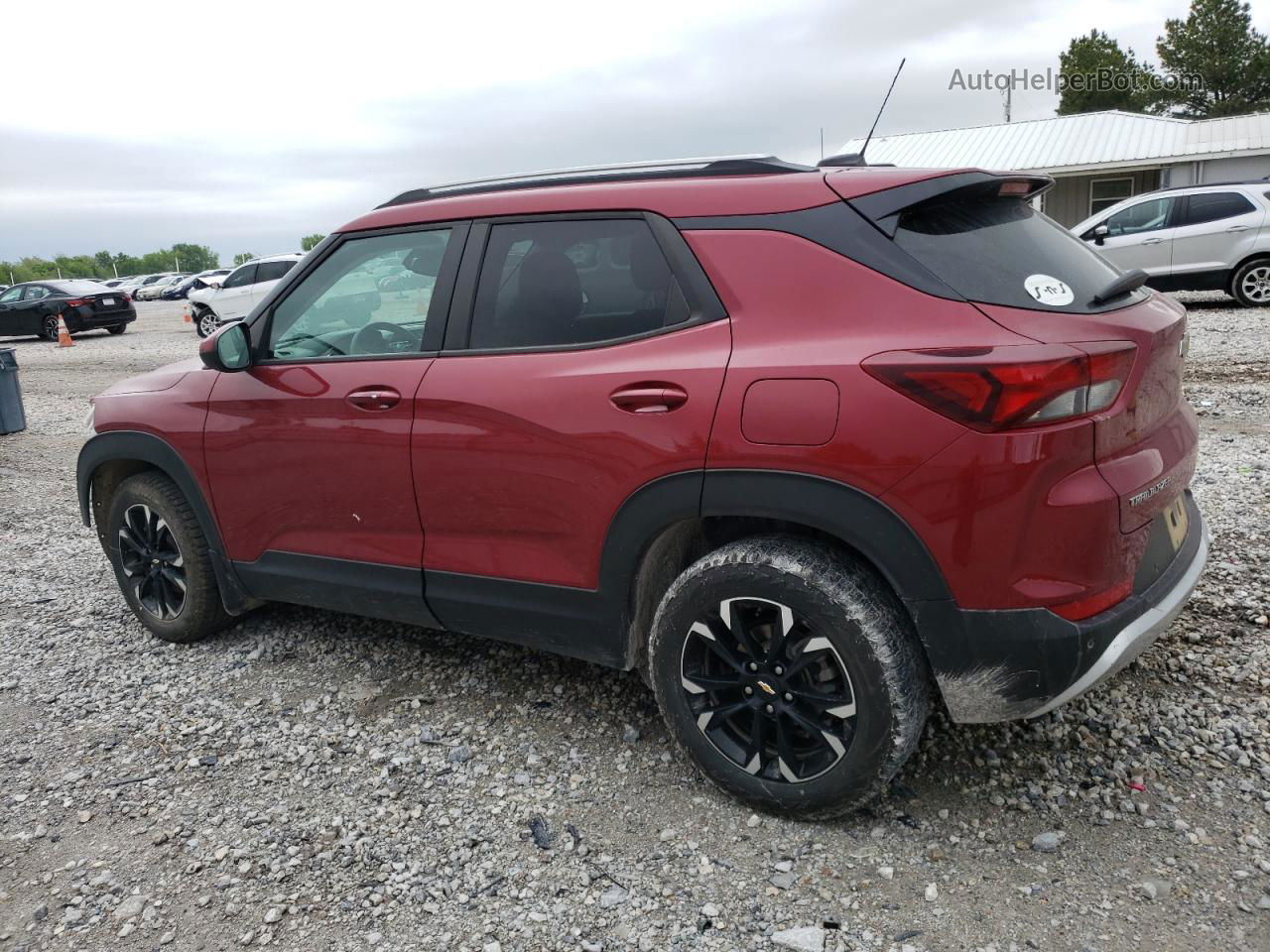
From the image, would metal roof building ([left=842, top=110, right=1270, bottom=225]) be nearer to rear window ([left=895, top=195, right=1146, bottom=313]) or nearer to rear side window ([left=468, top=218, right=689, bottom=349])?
rear window ([left=895, top=195, right=1146, bottom=313])

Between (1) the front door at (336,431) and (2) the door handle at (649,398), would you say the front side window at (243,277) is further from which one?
(2) the door handle at (649,398)

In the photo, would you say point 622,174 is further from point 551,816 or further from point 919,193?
point 551,816

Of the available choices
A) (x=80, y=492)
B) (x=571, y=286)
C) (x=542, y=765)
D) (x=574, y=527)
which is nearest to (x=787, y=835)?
(x=542, y=765)

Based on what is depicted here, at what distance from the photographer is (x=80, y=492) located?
4.63 m

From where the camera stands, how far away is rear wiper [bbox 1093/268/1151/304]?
8.85 ft

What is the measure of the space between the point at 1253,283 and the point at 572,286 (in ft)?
43.8

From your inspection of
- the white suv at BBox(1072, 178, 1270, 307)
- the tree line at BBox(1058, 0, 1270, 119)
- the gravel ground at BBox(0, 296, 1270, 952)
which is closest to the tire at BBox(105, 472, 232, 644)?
the gravel ground at BBox(0, 296, 1270, 952)

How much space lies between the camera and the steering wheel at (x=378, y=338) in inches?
138

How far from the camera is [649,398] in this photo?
284 centimetres

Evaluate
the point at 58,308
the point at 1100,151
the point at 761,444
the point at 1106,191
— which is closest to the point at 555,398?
the point at 761,444

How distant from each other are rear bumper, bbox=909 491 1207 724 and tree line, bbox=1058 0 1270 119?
49437mm

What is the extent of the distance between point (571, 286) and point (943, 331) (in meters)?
1.22

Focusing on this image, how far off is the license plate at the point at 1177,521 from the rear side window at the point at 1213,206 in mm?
12373

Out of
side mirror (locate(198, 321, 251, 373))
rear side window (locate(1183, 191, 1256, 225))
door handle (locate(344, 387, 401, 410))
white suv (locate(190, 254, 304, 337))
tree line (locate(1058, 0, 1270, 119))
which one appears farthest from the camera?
tree line (locate(1058, 0, 1270, 119))
